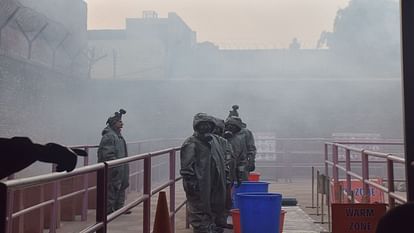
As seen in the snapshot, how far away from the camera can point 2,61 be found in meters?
10.2

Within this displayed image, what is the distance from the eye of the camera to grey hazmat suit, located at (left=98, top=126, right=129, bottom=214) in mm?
6793

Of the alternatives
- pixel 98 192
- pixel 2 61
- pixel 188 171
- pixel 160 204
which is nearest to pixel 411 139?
pixel 98 192

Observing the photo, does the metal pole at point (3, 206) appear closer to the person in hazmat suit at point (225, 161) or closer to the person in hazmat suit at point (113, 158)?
the person in hazmat suit at point (225, 161)

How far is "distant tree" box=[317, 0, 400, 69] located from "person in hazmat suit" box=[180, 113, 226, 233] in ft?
41.8

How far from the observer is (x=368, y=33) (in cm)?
1764

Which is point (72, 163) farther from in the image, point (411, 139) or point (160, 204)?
point (160, 204)

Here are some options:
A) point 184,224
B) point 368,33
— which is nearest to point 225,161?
point 184,224

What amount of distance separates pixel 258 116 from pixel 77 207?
854 cm

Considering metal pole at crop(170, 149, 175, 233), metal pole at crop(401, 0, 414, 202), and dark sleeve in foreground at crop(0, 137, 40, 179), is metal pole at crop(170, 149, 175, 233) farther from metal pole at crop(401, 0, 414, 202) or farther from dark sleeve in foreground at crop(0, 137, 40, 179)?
dark sleeve in foreground at crop(0, 137, 40, 179)

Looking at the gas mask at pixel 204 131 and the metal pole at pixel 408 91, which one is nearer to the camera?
the metal pole at pixel 408 91

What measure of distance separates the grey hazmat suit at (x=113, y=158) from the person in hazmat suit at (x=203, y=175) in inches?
87.9

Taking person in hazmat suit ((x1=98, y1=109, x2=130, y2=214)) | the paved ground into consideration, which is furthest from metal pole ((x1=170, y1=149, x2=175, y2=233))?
person in hazmat suit ((x1=98, y1=109, x2=130, y2=214))

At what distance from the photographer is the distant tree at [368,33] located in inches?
650

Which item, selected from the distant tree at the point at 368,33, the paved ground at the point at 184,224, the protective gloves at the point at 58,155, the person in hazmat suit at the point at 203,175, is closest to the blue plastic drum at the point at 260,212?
the person in hazmat suit at the point at 203,175
